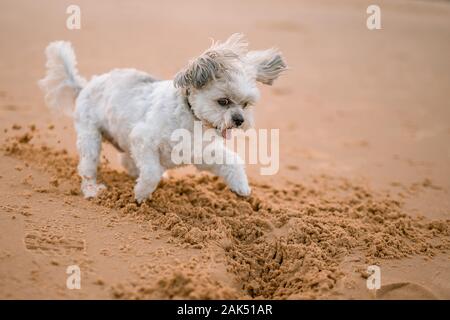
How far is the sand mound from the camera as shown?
12.5 ft

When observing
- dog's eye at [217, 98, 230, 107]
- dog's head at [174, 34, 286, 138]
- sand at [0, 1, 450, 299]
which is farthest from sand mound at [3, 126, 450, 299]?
dog's eye at [217, 98, 230, 107]

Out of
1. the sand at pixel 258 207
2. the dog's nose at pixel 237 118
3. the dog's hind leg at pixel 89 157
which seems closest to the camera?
the sand at pixel 258 207

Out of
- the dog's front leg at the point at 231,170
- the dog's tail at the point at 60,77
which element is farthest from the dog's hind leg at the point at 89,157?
the dog's front leg at the point at 231,170

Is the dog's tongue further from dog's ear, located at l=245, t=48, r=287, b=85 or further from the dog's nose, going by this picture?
dog's ear, located at l=245, t=48, r=287, b=85

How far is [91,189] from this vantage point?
16.4ft

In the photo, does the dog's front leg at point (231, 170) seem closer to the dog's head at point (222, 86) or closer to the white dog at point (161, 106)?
the white dog at point (161, 106)

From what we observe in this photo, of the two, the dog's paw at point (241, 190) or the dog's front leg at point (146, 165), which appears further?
the dog's paw at point (241, 190)

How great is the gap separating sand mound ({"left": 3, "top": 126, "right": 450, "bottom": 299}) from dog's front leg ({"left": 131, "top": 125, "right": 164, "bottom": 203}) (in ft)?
0.47

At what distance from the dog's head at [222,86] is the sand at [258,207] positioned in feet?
2.90

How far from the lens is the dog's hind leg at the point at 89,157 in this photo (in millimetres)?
5042
